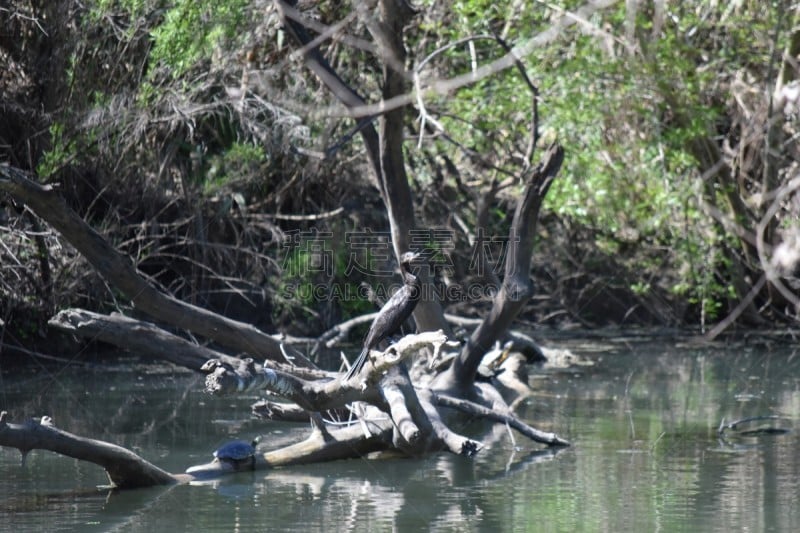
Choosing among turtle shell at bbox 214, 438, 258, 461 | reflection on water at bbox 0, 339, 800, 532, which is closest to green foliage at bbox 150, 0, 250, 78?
reflection on water at bbox 0, 339, 800, 532

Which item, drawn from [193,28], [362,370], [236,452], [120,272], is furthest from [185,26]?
[362,370]

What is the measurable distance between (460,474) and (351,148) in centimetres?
678

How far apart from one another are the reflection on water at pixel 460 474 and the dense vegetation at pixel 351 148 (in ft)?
3.97

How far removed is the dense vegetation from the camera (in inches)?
399

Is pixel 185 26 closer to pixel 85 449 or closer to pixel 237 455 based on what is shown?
pixel 237 455

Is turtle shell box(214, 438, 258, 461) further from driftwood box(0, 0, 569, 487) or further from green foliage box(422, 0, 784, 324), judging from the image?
green foliage box(422, 0, 784, 324)

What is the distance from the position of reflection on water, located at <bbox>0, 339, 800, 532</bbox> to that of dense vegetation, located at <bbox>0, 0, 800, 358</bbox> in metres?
1.21

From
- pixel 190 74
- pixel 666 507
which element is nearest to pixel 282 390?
pixel 666 507

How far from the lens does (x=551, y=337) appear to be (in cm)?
1437

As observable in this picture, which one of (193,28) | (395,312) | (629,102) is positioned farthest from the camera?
(629,102)

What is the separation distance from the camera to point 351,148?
42.2ft

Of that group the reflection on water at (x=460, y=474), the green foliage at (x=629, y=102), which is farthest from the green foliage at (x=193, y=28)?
the reflection on water at (x=460, y=474)

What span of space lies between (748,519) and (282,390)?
7.79 ft

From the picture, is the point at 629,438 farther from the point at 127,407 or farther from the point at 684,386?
the point at 127,407
